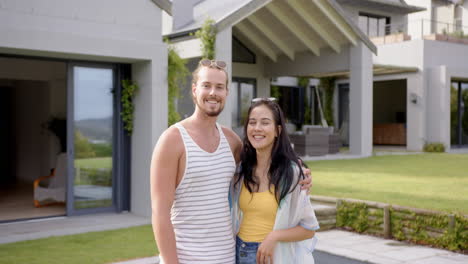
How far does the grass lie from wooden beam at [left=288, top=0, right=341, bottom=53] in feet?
31.1

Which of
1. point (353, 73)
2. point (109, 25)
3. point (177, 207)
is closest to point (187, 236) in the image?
point (177, 207)

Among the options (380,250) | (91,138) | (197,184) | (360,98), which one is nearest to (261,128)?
(197,184)

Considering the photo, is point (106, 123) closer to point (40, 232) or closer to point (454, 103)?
point (40, 232)

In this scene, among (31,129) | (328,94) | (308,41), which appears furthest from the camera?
(328,94)

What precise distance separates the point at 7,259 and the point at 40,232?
1274 mm

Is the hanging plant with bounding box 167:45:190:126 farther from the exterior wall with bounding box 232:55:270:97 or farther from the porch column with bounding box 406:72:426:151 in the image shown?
the porch column with bounding box 406:72:426:151

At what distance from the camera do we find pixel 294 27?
50.1 feet

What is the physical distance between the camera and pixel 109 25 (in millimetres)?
7125

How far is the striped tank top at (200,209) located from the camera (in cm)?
222

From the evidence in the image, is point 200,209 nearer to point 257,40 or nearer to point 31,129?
point 31,129

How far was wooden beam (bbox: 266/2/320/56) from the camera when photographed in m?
14.3

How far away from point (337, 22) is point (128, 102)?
8.97m

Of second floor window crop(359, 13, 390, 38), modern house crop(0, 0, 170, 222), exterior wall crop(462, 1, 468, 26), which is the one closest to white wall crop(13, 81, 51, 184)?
modern house crop(0, 0, 170, 222)

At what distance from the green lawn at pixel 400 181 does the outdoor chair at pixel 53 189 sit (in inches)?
172
